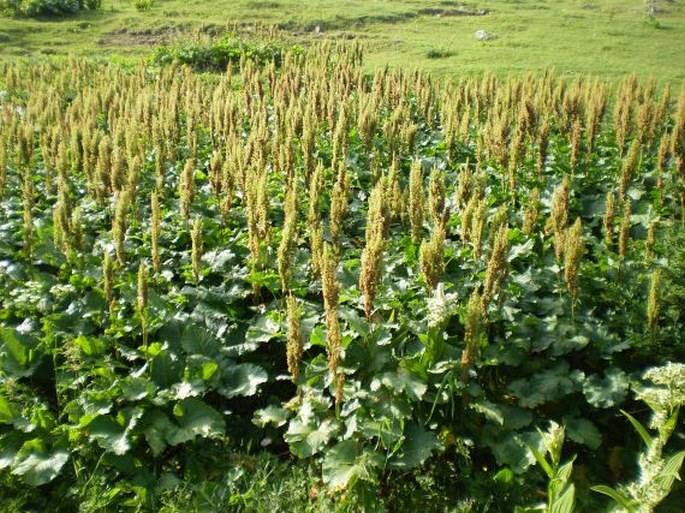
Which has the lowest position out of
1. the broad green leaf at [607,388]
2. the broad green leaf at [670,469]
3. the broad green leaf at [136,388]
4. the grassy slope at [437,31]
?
the broad green leaf at [607,388]

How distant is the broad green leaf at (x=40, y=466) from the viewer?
12.0ft

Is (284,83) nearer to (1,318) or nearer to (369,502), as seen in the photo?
(1,318)

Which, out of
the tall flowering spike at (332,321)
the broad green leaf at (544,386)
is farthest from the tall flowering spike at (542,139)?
the tall flowering spike at (332,321)

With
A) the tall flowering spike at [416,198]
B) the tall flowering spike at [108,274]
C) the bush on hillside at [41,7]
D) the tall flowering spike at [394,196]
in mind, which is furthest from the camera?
the bush on hillside at [41,7]

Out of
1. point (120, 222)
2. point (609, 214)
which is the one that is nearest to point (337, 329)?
point (120, 222)

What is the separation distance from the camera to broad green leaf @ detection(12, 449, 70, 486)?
365 centimetres

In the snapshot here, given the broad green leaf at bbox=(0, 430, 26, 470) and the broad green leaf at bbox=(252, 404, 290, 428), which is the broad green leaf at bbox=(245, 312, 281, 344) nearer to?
the broad green leaf at bbox=(252, 404, 290, 428)

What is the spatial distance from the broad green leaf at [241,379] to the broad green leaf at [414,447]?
106cm

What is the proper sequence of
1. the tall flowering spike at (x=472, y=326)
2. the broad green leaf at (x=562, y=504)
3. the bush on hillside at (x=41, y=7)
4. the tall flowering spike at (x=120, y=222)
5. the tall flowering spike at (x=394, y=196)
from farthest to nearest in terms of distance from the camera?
the bush on hillside at (x=41, y=7) → the tall flowering spike at (x=394, y=196) → the tall flowering spike at (x=120, y=222) → the tall flowering spike at (x=472, y=326) → the broad green leaf at (x=562, y=504)

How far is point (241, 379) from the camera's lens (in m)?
4.21

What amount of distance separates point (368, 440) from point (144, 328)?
179 cm

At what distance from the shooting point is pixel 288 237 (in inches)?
157

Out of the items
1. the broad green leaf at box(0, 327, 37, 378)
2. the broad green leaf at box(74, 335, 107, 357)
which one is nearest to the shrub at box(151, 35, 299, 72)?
the broad green leaf at box(0, 327, 37, 378)

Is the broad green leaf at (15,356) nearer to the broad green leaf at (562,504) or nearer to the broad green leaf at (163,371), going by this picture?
the broad green leaf at (163,371)
